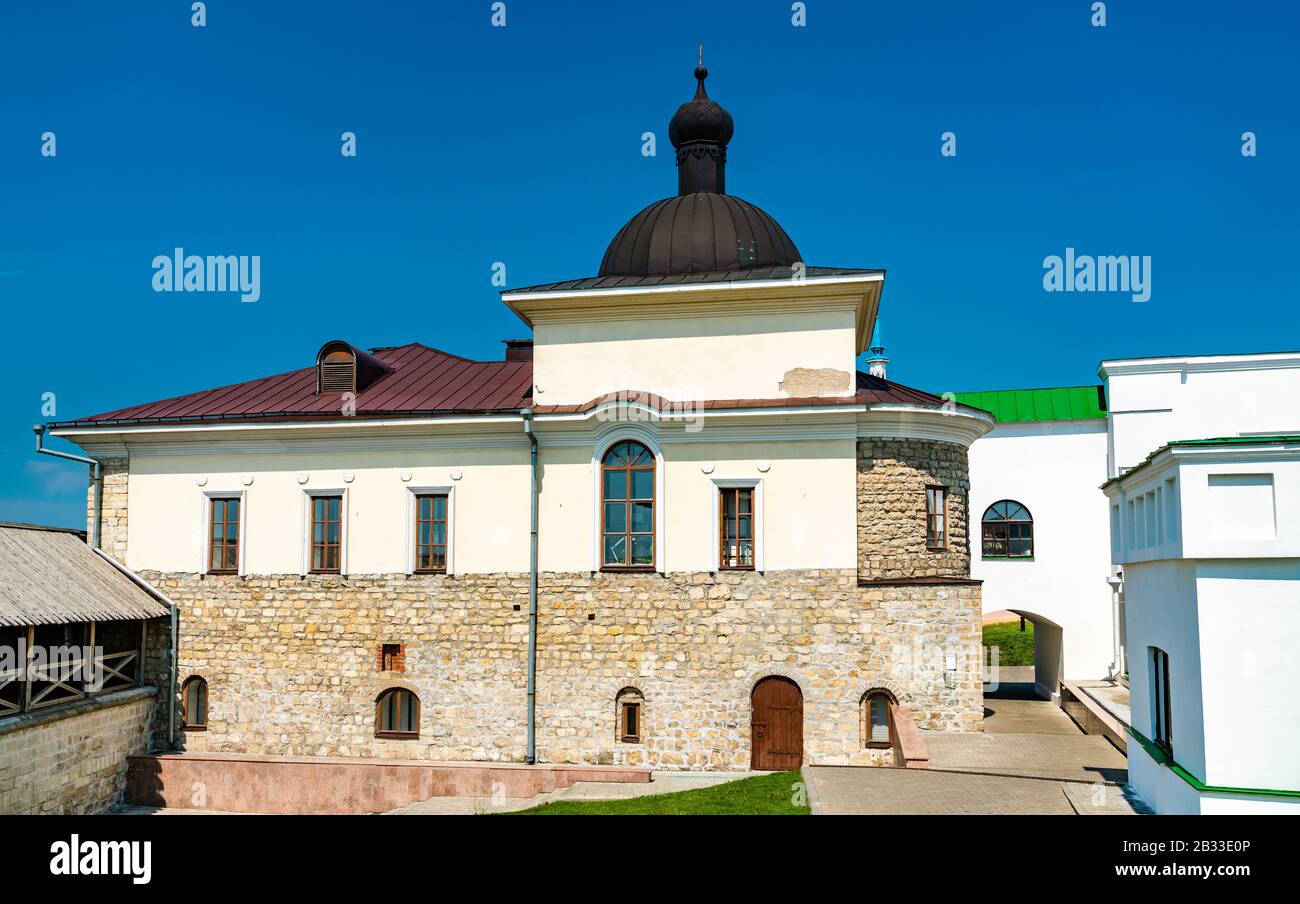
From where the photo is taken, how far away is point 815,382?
16.8 metres

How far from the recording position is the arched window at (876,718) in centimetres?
1595

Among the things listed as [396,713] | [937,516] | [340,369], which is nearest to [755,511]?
[937,516]

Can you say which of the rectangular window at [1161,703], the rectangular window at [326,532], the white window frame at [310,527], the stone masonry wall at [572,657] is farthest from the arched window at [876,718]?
the rectangular window at [326,532]

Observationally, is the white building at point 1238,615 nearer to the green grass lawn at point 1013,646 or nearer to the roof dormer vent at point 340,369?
the roof dormer vent at point 340,369

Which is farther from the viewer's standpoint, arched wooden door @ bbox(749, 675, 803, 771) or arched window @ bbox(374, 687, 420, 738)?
arched window @ bbox(374, 687, 420, 738)

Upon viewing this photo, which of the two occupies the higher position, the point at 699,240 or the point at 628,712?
the point at 699,240

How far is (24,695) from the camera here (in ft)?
48.8

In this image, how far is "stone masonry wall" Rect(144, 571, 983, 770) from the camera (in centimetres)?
1605

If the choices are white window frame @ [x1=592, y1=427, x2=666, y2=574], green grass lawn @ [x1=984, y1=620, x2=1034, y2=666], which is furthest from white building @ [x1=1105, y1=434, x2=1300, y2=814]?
green grass lawn @ [x1=984, y1=620, x2=1034, y2=666]

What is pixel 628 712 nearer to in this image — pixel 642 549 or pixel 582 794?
pixel 582 794

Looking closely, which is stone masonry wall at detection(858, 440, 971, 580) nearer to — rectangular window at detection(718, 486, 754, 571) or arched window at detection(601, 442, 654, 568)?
rectangular window at detection(718, 486, 754, 571)

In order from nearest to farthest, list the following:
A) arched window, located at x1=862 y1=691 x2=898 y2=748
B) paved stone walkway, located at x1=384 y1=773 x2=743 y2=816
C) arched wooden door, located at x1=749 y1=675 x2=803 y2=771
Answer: paved stone walkway, located at x1=384 y1=773 x2=743 y2=816
arched window, located at x1=862 y1=691 x2=898 y2=748
arched wooden door, located at x1=749 y1=675 x2=803 y2=771

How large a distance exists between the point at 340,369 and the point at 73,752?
765cm

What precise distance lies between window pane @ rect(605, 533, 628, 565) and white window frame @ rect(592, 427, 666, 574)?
3.6 inches
